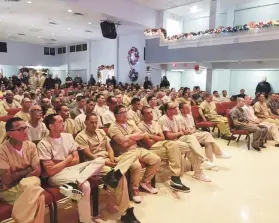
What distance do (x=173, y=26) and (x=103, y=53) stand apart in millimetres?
5798

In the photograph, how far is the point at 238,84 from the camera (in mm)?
11945

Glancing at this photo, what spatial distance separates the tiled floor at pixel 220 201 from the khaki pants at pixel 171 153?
33cm

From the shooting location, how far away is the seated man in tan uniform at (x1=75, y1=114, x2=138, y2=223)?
2.66 metres

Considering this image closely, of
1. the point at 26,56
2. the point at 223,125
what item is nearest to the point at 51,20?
the point at 26,56

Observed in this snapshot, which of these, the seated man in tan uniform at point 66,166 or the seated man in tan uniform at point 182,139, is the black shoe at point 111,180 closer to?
the seated man in tan uniform at point 66,166

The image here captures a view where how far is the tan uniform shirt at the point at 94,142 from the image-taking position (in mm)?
3031

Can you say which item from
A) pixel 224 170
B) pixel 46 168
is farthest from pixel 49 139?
pixel 224 170

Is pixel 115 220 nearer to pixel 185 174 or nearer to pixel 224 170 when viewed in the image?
pixel 185 174

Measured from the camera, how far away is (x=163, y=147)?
363cm

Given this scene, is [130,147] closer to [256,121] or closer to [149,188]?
[149,188]

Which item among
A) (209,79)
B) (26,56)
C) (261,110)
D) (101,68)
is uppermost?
(26,56)

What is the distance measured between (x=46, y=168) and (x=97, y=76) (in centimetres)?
1665

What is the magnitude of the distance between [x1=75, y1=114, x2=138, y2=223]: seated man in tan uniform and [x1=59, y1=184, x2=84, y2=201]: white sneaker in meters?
0.40

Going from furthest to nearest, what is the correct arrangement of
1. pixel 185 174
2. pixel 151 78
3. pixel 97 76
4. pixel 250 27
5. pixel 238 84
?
pixel 97 76, pixel 151 78, pixel 238 84, pixel 250 27, pixel 185 174
